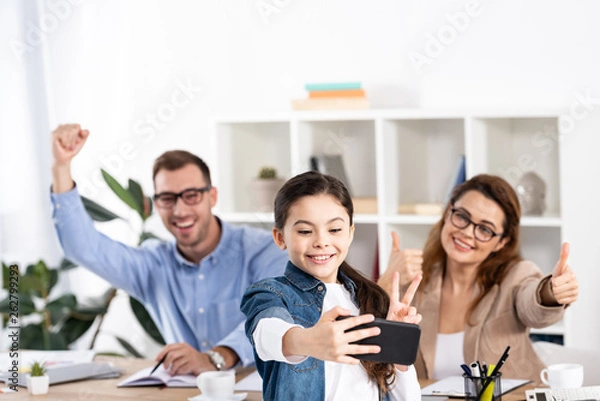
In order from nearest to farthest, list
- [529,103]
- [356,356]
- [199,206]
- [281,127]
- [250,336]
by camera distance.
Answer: [356,356], [250,336], [199,206], [529,103], [281,127]

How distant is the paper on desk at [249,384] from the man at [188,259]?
1.62 ft

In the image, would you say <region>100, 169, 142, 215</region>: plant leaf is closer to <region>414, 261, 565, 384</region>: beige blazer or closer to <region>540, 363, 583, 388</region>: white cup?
<region>414, 261, 565, 384</region>: beige blazer

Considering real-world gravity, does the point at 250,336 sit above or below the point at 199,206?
below

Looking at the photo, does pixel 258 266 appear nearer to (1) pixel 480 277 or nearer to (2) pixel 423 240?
(1) pixel 480 277

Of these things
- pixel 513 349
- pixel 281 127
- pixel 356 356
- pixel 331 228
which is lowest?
pixel 513 349

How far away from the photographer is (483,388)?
2412 mm

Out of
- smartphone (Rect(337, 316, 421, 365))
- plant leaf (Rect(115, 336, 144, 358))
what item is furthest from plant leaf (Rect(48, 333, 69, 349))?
Answer: smartphone (Rect(337, 316, 421, 365))

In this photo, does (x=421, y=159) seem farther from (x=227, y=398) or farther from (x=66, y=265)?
(x=227, y=398)

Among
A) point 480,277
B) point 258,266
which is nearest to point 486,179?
point 480,277

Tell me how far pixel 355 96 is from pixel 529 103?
2.56ft

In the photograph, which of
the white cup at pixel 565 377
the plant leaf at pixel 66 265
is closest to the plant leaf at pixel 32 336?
the plant leaf at pixel 66 265

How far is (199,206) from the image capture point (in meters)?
3.43

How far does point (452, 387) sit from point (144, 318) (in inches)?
81.4

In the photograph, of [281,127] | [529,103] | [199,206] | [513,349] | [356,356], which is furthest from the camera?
[281,127]
